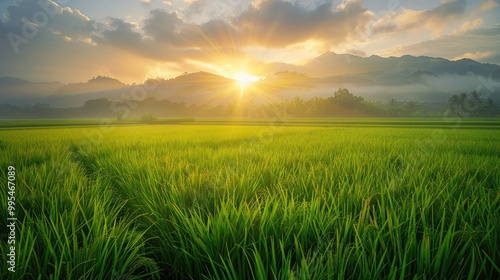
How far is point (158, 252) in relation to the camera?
1419 millimetres

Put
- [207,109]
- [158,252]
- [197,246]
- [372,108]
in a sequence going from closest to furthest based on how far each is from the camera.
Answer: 1. [197,246]
2. [158,252]
3. [372,108]
4. [207,109]

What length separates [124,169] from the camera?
305cm

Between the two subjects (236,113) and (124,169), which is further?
(236,113)

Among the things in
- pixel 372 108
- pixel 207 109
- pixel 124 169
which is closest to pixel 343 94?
pixel 372 108

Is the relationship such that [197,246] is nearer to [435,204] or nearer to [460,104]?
[435,204]

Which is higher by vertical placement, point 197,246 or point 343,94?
point 343,94

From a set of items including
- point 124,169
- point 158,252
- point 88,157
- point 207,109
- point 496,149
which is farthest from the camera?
point 207,109

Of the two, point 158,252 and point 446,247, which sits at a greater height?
point 446,247

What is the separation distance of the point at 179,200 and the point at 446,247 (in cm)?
156

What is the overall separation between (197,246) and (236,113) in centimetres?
6818

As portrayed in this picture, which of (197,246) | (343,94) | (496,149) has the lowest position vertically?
(496,149)

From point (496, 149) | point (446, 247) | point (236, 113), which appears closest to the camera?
point (446, 247)

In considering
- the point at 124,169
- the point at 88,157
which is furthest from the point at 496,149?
the point at 88,157

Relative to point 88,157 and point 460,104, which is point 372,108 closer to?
point 460,104
